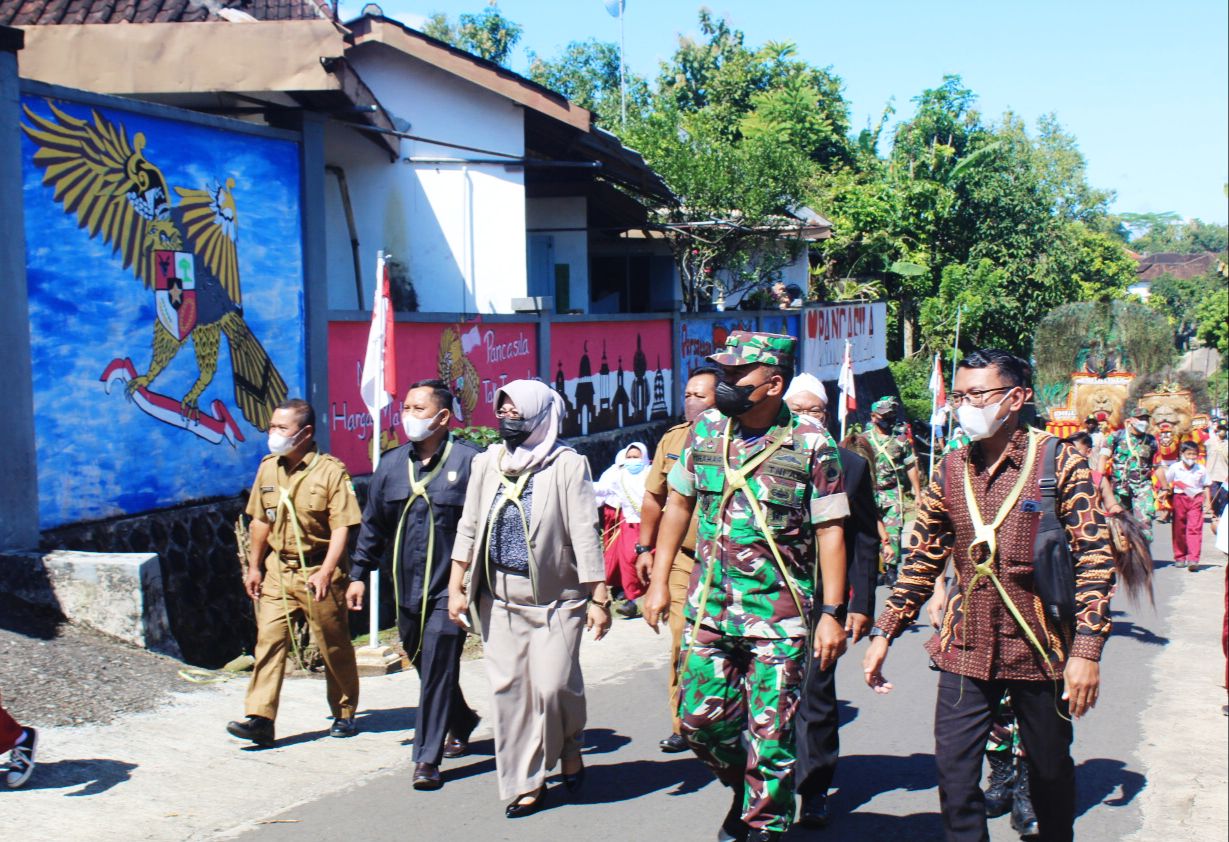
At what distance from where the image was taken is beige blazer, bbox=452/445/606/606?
589 cm

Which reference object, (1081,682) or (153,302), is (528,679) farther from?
(153,302)

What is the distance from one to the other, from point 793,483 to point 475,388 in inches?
367

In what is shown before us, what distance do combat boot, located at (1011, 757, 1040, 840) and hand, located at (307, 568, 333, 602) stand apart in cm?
339

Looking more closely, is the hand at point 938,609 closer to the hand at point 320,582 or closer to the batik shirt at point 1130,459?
the hand at point 320,582

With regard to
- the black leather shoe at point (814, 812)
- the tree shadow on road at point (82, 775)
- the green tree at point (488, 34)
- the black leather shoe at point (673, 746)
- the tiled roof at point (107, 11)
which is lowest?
the black leather shoe at point (673, 746)

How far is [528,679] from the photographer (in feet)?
19.5

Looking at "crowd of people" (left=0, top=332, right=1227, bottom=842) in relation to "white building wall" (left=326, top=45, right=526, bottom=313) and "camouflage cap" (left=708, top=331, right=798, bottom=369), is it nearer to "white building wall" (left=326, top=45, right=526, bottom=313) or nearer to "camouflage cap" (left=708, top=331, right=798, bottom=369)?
"camouflage cap" (left=708, top=331, right=798, bottom=369)

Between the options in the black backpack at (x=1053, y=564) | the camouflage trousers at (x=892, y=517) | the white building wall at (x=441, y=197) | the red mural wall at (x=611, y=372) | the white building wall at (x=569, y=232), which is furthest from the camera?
the white building wall at (x=569, y=232)

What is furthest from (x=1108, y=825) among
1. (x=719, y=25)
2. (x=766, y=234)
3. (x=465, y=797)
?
(x=719, y=25)

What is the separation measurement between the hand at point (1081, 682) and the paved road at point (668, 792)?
4.84 ft

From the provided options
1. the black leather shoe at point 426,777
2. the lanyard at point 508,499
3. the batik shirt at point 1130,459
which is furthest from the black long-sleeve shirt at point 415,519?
the batik shirt at point 1130,459

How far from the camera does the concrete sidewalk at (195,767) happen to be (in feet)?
18.7

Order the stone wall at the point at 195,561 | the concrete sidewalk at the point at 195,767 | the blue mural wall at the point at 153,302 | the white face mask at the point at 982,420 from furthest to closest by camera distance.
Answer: the stone wall at the point at 195,561
the blue mural wall at the point at 153,302
the concrete sidewalk at the point at 195,767
the white face mask at the point at 982,420

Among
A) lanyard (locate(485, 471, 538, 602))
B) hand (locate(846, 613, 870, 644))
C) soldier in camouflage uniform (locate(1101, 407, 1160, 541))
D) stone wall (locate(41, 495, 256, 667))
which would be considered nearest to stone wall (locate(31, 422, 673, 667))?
stone wall (locate(41, 495, 256, 667))
